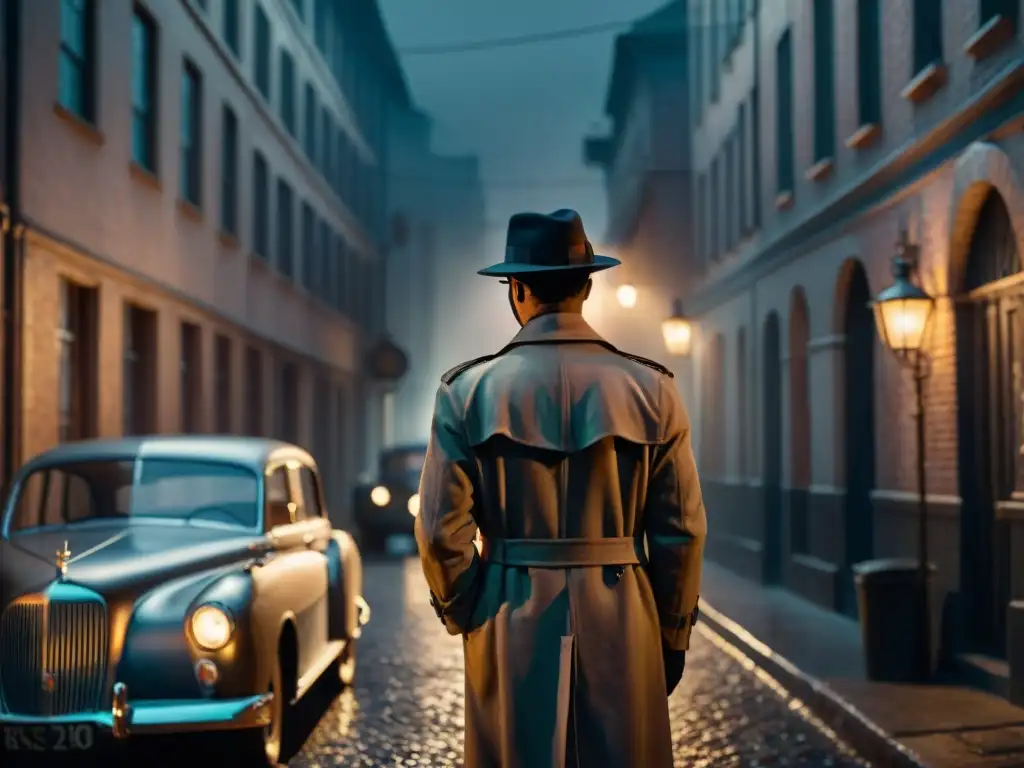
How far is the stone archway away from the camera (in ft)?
50.1

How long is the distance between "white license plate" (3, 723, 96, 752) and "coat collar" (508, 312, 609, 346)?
11.6 feet

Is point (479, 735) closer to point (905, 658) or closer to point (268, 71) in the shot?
point (905, 658)

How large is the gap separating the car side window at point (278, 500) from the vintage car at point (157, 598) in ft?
0.05

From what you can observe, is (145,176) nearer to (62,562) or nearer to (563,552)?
(62,562)

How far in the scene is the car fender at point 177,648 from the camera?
270 inches

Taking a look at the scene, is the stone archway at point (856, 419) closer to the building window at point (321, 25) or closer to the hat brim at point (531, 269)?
the hat brim at point (531, 269)

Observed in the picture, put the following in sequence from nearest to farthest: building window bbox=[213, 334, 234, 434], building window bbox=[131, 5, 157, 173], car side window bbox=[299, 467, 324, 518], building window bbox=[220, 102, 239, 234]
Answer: car side window bbox=[299, 467, 324, 518], building window bbox=[131, 5, 157, 173], building window bbox=[213, 334, 234, 434], building window bbox=[220, 102, 239, 234]

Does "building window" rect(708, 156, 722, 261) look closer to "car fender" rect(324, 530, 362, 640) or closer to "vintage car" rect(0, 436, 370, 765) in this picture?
"car fender" rect(324, 530, 362, 640)

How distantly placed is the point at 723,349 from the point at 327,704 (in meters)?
15.4

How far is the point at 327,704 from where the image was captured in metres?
9.75

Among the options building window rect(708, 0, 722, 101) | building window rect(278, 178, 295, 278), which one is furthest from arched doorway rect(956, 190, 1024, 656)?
building window rect(278, 178, 295, 278)

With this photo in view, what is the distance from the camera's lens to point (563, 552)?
4.06 metres

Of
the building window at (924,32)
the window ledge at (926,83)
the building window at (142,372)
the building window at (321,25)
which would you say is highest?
the building window at (321,25)

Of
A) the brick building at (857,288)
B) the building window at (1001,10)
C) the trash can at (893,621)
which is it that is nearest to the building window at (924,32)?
the brick building at (857,288)
